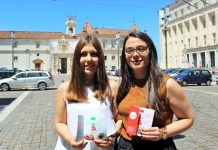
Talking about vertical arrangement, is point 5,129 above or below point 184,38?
below

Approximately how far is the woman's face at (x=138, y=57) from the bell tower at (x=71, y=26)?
10757cm

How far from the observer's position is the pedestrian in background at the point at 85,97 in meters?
2.62

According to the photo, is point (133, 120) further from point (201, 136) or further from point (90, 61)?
point (201, 136)

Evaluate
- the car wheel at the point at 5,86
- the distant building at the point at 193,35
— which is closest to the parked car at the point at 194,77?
the car wheel at the point at 5,86

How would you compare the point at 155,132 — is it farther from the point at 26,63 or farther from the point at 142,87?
the point at 26,63

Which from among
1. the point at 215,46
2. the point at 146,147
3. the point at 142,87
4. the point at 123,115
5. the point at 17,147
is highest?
the point at 215,46

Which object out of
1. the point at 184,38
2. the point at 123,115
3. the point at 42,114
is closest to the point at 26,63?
the point at 184,38

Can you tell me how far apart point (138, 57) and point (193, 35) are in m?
69.7

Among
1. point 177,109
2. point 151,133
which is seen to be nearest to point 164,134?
point 151,133

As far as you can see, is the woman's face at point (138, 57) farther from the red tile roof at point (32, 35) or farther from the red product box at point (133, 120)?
the red tile roof at point (32, 35)

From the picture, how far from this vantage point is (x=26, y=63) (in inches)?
3848

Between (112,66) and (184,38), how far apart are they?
110 ft

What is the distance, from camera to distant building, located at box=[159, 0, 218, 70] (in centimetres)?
6119

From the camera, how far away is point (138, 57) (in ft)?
8.80
